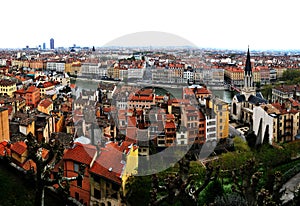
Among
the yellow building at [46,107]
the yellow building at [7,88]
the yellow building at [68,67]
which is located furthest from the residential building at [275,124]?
the yellow building at [68,67]

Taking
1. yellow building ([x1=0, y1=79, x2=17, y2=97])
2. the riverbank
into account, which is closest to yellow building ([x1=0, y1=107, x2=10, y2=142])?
the riverbank

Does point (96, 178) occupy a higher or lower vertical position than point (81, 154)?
lower

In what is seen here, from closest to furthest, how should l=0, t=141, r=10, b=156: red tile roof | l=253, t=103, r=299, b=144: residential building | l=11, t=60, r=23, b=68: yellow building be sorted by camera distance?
l=0, t=141, r=10, b=156: red tile roof
l=253, t=103, r=299, b=144: residential building
l=11, t=60, r=23, b=68: yellow building

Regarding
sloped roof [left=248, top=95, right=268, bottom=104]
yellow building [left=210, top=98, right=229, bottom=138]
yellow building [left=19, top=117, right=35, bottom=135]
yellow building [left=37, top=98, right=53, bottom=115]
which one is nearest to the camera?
yellow building [left=19, top=117, right=35, bottom=135]

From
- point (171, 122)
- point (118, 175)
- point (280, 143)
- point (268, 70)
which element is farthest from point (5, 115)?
point (268, 70)

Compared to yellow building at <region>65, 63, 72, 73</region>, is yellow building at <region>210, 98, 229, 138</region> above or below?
below

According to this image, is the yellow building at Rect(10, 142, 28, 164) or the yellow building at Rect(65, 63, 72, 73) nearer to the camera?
the yellow building at Rect(10, 142, 28, 164)

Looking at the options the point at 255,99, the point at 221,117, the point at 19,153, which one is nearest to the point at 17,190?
the point at 19,153

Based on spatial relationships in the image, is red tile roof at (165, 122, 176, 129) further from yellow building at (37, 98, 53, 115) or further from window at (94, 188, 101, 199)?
yellow building at (37, 98, 53, 115)

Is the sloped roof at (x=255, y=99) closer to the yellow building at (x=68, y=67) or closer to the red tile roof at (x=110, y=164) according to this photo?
the red tile roof at (x=110, y=164)

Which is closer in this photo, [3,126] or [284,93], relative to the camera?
[3,126]

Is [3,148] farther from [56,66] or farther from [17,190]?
[56,66]

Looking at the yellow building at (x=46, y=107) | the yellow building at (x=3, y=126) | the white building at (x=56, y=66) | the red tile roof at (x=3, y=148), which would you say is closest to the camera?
the red tile roof at (x=3, y=148)
